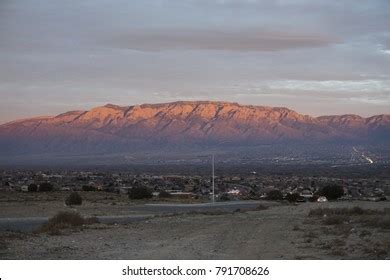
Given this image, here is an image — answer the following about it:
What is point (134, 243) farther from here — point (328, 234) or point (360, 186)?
point (360, 186)

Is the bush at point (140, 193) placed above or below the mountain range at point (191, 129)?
below

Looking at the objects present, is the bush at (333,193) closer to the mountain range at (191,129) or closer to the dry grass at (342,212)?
the mountain range at (191,129)

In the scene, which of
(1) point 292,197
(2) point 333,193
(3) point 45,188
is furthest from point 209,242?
(3) point 45,188

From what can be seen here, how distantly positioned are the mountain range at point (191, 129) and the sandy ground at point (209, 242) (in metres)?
36.8

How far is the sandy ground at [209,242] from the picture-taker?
A: 14117mm

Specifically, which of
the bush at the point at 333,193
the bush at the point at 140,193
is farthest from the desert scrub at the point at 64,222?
the bush at the point at 140,193

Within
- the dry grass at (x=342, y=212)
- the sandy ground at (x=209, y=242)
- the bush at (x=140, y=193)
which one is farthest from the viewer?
the bush at (x=140, y=193)

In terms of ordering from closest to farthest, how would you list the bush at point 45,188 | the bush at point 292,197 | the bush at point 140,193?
the bush at point 292,197
the bush at point 140,193
the bush at point 45,188

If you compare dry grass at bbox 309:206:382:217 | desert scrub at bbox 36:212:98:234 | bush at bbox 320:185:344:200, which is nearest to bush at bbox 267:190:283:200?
bush at bbox 320:185:344:200

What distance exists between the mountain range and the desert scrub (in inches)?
1331

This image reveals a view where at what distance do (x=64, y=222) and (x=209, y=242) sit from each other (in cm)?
744
